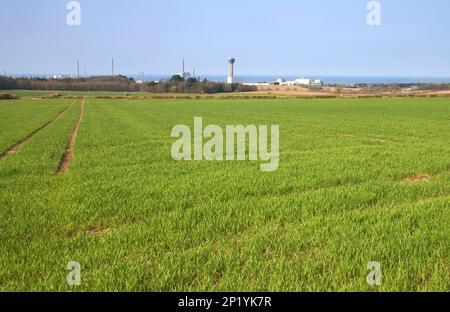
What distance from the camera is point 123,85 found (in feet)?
543

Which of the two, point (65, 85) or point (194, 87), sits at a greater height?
point (65, 85)

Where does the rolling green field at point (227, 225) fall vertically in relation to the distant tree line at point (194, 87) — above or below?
below

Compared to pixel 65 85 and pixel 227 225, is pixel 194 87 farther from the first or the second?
Result: pixel 227 225

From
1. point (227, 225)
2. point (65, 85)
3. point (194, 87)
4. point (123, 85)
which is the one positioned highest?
point (65, 85)

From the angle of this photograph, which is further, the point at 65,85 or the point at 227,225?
the point at 65,85

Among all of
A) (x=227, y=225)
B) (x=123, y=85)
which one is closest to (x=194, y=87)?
(x=123, y=85)

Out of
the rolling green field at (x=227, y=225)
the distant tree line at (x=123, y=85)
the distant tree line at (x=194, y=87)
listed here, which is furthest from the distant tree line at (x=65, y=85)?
the rolling green field at (x=227, y=225)

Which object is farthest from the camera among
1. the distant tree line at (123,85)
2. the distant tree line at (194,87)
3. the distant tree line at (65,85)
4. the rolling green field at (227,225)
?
the distant tree line at (65,85)

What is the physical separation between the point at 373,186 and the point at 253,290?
666cm

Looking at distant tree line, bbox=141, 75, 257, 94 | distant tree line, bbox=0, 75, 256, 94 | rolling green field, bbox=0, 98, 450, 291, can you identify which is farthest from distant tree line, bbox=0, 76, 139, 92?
rolling green field, bbox=0, 98, 450, 291

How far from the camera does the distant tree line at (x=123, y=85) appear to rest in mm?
148500

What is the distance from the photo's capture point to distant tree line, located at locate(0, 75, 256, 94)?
148m

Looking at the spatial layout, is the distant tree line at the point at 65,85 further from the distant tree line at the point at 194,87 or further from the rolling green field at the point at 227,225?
the rolling green field at the point at 227,225

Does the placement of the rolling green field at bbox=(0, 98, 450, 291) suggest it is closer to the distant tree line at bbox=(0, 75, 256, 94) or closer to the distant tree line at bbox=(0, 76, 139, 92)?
the distant tree line at bbox=(0, 75, 256, 94)
